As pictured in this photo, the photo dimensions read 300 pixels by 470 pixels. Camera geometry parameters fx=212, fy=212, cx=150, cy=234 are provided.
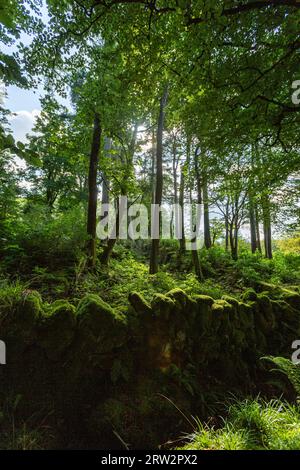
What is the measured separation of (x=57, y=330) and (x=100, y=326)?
0.55 meters

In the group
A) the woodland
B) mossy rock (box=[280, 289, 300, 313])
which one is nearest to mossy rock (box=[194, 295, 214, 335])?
the woodland

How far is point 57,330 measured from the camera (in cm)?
279

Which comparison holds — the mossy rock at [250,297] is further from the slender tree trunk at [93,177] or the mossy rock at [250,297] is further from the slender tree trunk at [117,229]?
the slender tree trunk at [93,177]

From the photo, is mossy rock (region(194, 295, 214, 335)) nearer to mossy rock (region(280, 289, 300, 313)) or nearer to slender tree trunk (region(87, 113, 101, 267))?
mossy rock (region(280, 289, 300, 313))

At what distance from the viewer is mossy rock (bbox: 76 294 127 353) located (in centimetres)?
285

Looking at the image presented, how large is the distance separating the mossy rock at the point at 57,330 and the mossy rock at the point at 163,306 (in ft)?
4.01

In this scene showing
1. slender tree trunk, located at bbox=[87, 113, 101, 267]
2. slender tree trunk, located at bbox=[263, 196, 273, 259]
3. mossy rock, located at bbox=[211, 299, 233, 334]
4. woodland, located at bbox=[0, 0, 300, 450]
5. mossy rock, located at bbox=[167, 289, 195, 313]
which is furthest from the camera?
slender tree trunk, located at bbox=[263, 196, 273, 259]

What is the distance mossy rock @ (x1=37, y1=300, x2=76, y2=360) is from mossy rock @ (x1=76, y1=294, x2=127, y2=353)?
0.13 m

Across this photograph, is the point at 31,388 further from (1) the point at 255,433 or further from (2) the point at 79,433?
(1) the point at 255,433

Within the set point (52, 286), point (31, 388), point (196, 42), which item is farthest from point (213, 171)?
point (31, 388)

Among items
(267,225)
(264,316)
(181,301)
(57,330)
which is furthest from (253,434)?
(267,225)

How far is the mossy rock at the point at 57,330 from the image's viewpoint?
2.73 meters

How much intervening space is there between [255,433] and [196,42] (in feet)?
16.1

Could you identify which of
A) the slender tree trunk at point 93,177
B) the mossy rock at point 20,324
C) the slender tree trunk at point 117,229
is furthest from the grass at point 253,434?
the slender tree trunk at point 117,229
